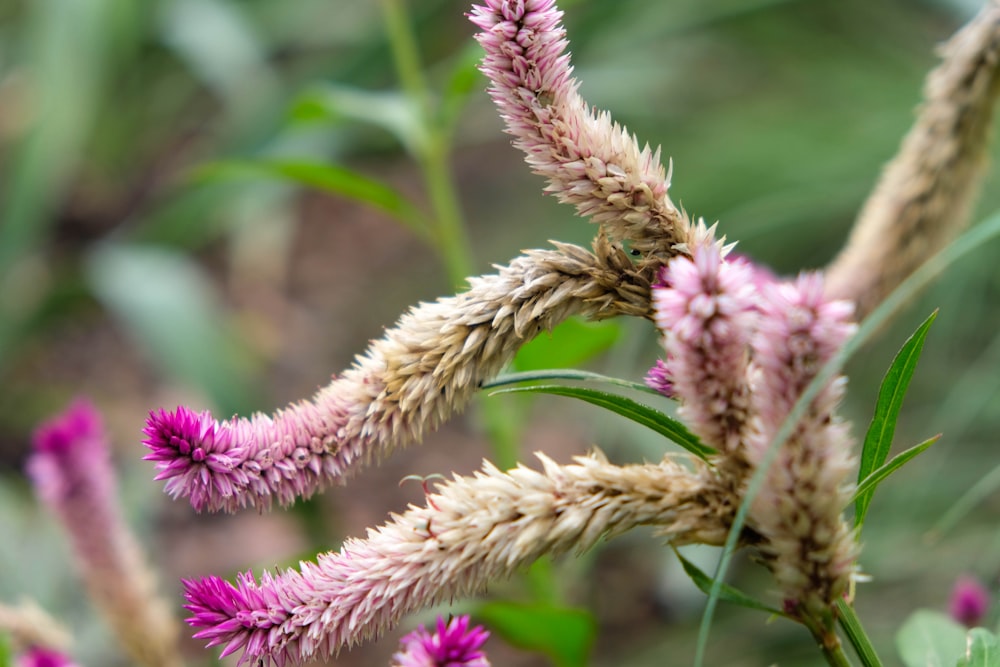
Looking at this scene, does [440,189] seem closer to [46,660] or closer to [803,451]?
[46,660]

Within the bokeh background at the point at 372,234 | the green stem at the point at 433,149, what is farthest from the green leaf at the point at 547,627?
the green stem at the point at 433,149

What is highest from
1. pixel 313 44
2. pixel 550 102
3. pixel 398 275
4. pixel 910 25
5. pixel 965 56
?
pixel 313 44

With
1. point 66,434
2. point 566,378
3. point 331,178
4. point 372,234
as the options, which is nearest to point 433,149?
point 331,178

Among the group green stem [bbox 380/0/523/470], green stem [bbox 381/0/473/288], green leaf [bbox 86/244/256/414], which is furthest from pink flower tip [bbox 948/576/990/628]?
green leaf [bbox 86/244/256/414]

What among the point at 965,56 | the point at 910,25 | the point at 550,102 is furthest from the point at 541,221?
the point at 550,102

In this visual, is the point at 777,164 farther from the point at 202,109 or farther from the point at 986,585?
the point at 202,109
